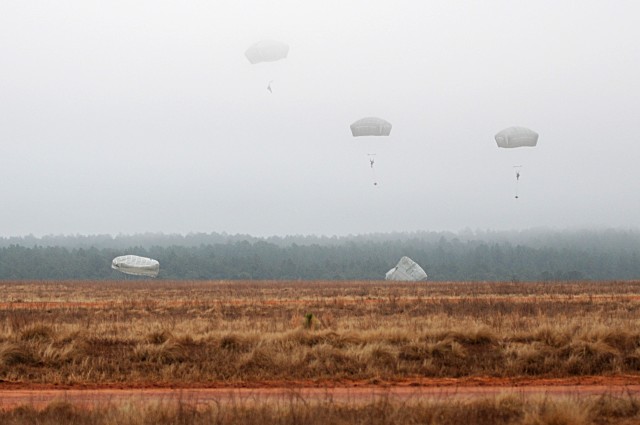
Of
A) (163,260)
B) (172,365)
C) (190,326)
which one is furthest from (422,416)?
(163,260)

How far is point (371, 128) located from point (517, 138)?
10.1m

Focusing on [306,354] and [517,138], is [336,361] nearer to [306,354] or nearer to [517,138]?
[306,354]

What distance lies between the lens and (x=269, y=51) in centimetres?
4997

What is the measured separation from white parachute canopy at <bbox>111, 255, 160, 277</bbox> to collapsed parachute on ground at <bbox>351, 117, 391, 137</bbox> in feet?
176

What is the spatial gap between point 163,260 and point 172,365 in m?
134

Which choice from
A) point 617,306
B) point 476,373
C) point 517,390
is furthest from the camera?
point 617,306

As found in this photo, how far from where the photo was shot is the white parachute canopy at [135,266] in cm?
9756

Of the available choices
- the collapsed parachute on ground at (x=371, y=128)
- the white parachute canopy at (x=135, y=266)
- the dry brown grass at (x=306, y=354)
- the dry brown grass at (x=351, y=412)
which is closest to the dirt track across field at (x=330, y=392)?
the dry brown grass at (x=351, y=412)

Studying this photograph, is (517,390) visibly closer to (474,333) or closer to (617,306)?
(474,333)

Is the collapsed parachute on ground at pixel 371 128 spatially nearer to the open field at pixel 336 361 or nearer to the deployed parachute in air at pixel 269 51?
the deployed parachute in air at pixel 269 51

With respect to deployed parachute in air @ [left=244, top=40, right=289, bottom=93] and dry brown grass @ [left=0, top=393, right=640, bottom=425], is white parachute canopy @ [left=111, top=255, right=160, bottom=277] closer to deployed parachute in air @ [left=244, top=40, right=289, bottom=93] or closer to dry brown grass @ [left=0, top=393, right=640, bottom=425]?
deployed parachute in air @ [left=244, top=40, right=289, bottom=93]

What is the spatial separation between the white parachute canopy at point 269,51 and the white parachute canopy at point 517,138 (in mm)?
15679

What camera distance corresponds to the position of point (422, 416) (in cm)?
1080

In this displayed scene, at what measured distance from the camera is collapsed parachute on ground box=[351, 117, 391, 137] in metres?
50.9
